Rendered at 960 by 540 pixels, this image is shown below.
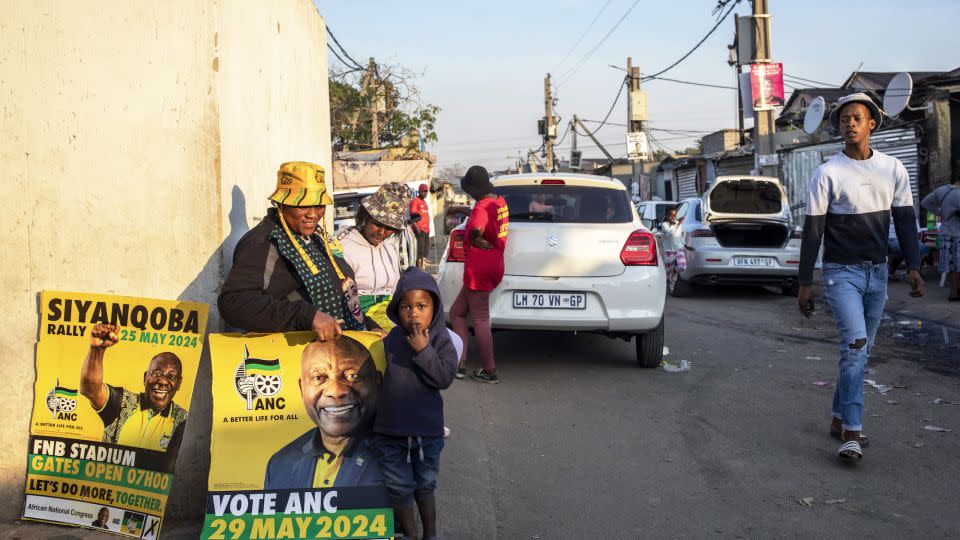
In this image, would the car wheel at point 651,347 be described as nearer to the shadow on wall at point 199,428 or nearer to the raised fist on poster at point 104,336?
the shadow on wall at point 199,428

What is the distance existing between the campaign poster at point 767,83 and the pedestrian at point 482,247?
13.2 metres

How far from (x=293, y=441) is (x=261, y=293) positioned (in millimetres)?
617

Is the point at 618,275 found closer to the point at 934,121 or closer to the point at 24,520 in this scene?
the point at 24,520

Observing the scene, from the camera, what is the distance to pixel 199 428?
4000 millimetres

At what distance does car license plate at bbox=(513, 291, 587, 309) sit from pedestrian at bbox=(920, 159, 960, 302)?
23.2 feet

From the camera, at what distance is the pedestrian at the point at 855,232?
17.0 feet

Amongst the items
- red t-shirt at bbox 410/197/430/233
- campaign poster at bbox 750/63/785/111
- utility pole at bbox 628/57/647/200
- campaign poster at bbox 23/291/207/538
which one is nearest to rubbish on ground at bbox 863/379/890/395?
campaign poster at bbox 23/291/207/538

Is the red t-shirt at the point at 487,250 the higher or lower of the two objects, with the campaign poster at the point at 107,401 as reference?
higher

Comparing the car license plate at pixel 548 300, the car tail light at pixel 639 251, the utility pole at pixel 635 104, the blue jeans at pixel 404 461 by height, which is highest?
the utility pole at pixel 635 104

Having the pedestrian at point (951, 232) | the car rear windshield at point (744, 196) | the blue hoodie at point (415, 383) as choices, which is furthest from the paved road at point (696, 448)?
the car rear windshield at point (744, 196)

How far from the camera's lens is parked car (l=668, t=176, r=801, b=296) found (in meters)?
13.4

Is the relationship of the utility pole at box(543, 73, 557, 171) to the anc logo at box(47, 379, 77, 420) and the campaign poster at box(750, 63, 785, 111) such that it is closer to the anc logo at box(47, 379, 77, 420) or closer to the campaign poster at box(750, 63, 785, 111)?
the campaign poster at box(750, 63, 785, 111)

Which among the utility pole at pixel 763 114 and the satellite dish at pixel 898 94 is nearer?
the utility pole at pixel 763 114

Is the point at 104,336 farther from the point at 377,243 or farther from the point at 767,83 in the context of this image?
the point at 767,83
